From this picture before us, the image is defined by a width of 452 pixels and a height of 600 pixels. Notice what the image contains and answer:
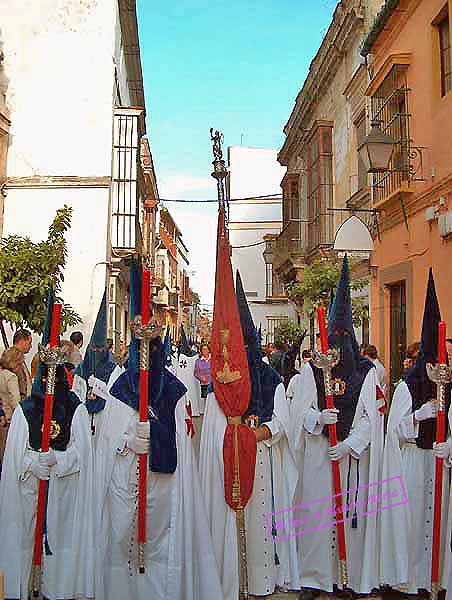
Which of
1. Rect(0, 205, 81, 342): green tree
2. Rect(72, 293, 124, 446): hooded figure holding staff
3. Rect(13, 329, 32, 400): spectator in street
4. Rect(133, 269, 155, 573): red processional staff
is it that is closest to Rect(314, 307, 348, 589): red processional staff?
Rect(133, 269, 155, 573): red processional staff

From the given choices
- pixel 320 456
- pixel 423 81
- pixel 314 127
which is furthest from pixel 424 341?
pixel 314 127

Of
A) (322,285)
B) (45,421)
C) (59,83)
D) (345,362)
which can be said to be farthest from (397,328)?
(59,83)

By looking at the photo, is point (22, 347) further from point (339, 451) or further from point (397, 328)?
point (397, 328)

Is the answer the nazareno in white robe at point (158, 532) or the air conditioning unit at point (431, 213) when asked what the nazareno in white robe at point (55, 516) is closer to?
the nazareno in white robe at point (158, 532)

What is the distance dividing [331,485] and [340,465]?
Result: 17 cm

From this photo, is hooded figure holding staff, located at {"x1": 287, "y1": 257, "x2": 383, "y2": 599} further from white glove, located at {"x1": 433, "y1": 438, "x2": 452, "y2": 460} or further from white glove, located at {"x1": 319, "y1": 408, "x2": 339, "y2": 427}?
white glove, located at {"x1": 433, "y1": 438, "x2": 452, "y2": 460}

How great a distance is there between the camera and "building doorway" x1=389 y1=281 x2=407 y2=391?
43.3 feet

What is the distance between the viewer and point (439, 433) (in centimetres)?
535

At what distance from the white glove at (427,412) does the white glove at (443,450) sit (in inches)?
15.6

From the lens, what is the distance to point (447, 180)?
10805mm

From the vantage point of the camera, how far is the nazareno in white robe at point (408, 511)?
572 cm

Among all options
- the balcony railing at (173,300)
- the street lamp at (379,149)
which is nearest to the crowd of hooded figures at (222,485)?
the street lamp at (379,149)

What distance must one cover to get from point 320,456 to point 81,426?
1.89 meters

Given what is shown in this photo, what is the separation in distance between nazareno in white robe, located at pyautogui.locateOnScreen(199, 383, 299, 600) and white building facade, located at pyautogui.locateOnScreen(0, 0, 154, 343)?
12367mm
